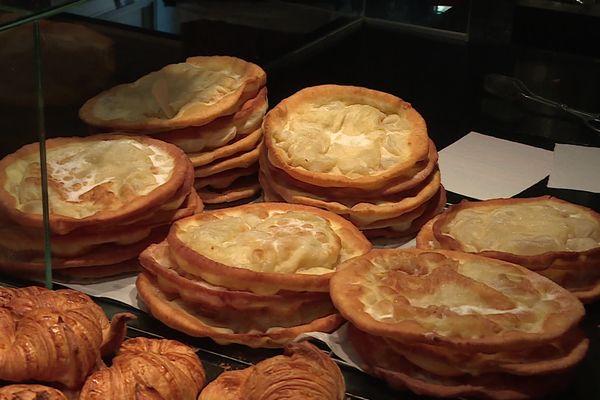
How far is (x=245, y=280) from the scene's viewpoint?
1926 mm

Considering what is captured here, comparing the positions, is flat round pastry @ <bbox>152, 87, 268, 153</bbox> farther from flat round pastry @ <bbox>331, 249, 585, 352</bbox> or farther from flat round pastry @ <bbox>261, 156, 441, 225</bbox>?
flat round pastry @ <bbox>331, 249, 585, 352</bbox>

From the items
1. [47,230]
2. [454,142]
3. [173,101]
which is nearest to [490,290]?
[47,230]

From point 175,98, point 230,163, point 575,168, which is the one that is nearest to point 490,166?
point 575,168

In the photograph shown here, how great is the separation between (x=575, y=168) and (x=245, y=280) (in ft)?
4.26

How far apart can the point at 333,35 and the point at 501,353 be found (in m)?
2.31

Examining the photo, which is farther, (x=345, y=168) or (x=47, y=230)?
(x=345, y=168)

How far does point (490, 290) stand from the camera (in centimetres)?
187

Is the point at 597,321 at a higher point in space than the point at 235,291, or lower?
lower

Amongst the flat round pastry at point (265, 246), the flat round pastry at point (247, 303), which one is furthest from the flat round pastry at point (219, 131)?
the flat round pastry at point (247, 303)

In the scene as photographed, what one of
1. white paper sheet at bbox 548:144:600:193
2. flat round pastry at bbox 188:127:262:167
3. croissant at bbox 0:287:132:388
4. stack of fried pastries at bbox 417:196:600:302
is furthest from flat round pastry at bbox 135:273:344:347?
white paper sheet at bbox 548:144:600:193

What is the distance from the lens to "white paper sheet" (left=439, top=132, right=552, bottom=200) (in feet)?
9.08

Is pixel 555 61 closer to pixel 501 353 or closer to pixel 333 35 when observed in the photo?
pixel 333 35

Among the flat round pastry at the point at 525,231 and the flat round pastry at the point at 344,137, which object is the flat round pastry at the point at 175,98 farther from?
the flat round pastry at the point at 525,231

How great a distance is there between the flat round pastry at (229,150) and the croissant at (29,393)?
992 millimetres
